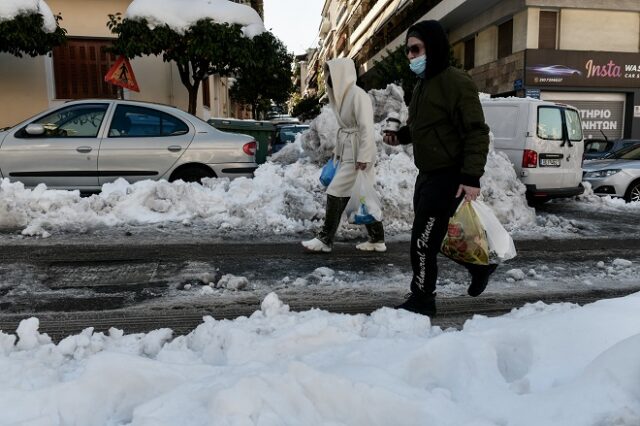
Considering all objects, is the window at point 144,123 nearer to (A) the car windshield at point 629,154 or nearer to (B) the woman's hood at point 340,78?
(B) the woman's hood at point 340,78

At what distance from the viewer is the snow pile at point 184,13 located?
42.2 feet

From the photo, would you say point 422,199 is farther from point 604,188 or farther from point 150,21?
point 150,21

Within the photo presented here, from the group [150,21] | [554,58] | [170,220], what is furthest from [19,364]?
[554,58]

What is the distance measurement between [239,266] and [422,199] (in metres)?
2.34

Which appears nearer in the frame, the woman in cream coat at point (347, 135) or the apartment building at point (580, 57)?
the woman in cream coat at point (347, 135)

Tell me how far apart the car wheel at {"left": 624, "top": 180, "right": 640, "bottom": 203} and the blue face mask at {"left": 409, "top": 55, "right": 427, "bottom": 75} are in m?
8.78

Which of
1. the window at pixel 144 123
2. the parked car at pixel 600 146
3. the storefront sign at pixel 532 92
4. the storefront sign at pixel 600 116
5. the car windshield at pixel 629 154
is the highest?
the storefront sign at pixel 532 92

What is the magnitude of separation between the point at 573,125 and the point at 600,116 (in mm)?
16272

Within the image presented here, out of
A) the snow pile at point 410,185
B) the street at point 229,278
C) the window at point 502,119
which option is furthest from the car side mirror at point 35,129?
the window at point 502,119

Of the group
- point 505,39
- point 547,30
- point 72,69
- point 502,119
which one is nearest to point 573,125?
point 502,119

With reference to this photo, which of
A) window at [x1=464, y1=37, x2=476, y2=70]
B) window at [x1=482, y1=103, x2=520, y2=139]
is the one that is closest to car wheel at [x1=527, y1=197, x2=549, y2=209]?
window at [x1=482, y1=103, x2=520, y2=139]

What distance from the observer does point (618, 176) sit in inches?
408

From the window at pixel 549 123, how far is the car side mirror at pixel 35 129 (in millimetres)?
8050

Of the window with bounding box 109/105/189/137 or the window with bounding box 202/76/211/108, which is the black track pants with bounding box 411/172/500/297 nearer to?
the window with bounding box 109/105/189/137
